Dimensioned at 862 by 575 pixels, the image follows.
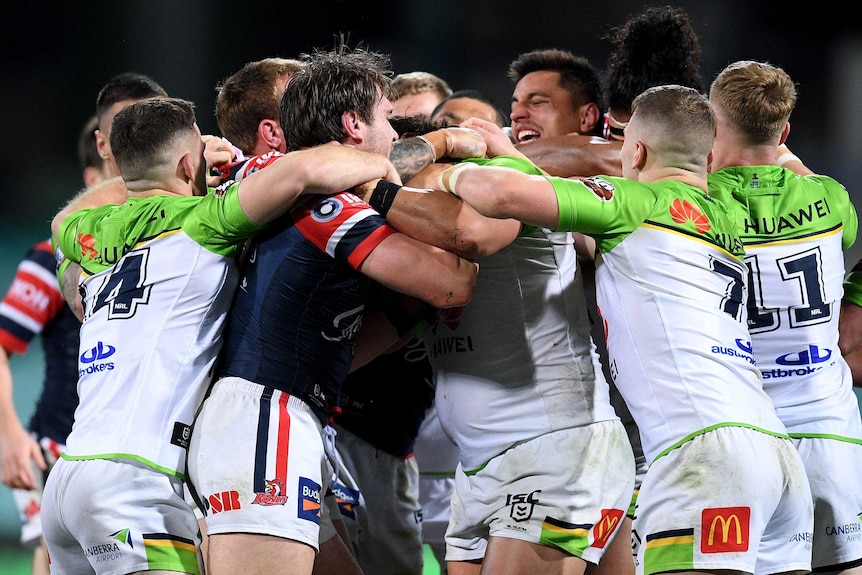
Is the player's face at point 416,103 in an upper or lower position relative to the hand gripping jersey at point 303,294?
upper

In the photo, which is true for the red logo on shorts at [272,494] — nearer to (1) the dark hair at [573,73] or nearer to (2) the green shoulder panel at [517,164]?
(2) the green shoulder panel at [517,164]

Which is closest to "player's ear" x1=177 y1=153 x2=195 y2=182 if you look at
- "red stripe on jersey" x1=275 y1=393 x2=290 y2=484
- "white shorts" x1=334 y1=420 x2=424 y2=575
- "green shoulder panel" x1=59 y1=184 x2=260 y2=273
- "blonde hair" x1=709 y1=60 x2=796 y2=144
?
"green shoulder panel" x1=59 y1=184 x2=260 y2=273

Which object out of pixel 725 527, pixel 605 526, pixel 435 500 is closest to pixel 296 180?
pixel 605 526

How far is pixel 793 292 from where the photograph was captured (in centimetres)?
388

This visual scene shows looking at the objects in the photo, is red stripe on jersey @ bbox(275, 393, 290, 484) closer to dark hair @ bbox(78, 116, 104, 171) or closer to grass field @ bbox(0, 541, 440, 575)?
dark hair @ bbox(78, 116, 104, 171)

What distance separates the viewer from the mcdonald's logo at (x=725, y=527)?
3.20m

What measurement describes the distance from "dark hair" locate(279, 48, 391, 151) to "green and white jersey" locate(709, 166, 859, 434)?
145 centimetres

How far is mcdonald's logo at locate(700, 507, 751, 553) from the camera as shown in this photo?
320cm

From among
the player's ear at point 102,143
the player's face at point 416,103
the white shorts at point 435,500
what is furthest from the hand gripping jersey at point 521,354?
the player's face at point 416,103

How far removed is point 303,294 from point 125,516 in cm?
96

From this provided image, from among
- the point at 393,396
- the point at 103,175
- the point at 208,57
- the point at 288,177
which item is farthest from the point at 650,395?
the point at 208,57

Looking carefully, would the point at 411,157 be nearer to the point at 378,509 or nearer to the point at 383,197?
the point at 383,197

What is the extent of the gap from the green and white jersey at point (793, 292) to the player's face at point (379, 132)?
1.34 meters

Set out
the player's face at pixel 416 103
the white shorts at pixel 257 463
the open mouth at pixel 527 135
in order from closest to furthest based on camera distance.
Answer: the white shorts at pixel 257 463 < the open mouth at pixel 527 135 < the player's face at pixel 416 103
